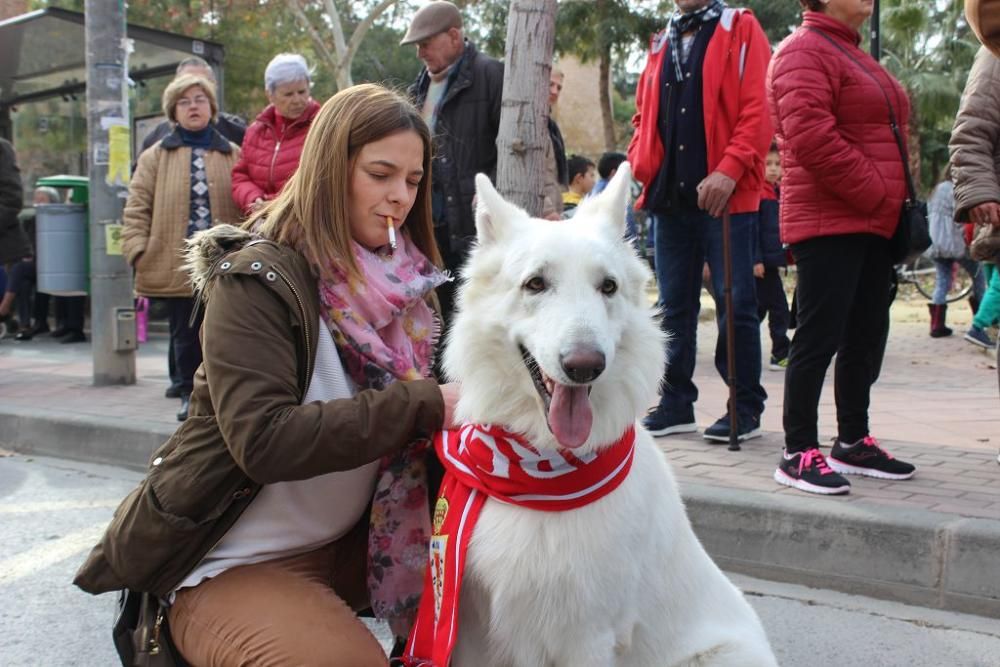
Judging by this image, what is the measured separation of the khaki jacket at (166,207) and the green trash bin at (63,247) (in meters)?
2.27

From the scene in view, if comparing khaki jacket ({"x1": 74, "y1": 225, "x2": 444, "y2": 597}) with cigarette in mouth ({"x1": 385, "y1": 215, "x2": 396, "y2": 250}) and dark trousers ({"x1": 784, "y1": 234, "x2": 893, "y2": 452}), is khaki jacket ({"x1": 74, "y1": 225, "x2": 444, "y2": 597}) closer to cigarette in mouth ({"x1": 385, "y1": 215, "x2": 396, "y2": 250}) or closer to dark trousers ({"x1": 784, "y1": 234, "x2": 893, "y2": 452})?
cigarette in mouth ({"x1": 385, "y1": 215, "x2": 396, "y2": 250})

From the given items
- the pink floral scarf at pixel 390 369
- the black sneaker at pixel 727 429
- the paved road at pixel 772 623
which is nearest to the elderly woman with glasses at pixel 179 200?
the paved road at pixel 772 623

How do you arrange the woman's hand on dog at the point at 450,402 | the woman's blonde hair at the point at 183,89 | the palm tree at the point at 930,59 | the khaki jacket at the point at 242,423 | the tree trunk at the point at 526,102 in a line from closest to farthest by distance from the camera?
the khaki jacket at the point at 242,423
the woman's hand on dog at the point at 450,402
the tree trunk at the point at 526,102
the woman's blonde hair at the point at 183,89
the palm tree at the point at 930,59

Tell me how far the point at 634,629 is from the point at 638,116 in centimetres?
399

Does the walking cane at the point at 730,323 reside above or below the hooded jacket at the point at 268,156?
below

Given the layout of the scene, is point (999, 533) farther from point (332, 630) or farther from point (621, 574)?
point (332, 630)

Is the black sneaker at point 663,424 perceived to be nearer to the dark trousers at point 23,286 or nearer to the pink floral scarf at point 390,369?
the pink floral scarf at point 390,369

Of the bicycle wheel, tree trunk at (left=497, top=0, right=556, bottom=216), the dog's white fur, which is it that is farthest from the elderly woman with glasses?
the bicycle wheel

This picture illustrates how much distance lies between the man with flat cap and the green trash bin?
4.63 meters

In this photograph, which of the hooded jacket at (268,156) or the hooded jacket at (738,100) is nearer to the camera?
the hooded jacket at (738,100)

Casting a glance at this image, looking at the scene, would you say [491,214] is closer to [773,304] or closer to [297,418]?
[297,418]

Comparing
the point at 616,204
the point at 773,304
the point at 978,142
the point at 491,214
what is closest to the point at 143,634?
the point at 491,214

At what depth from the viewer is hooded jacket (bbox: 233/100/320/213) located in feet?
21.2

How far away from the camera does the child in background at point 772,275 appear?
9273 mm
